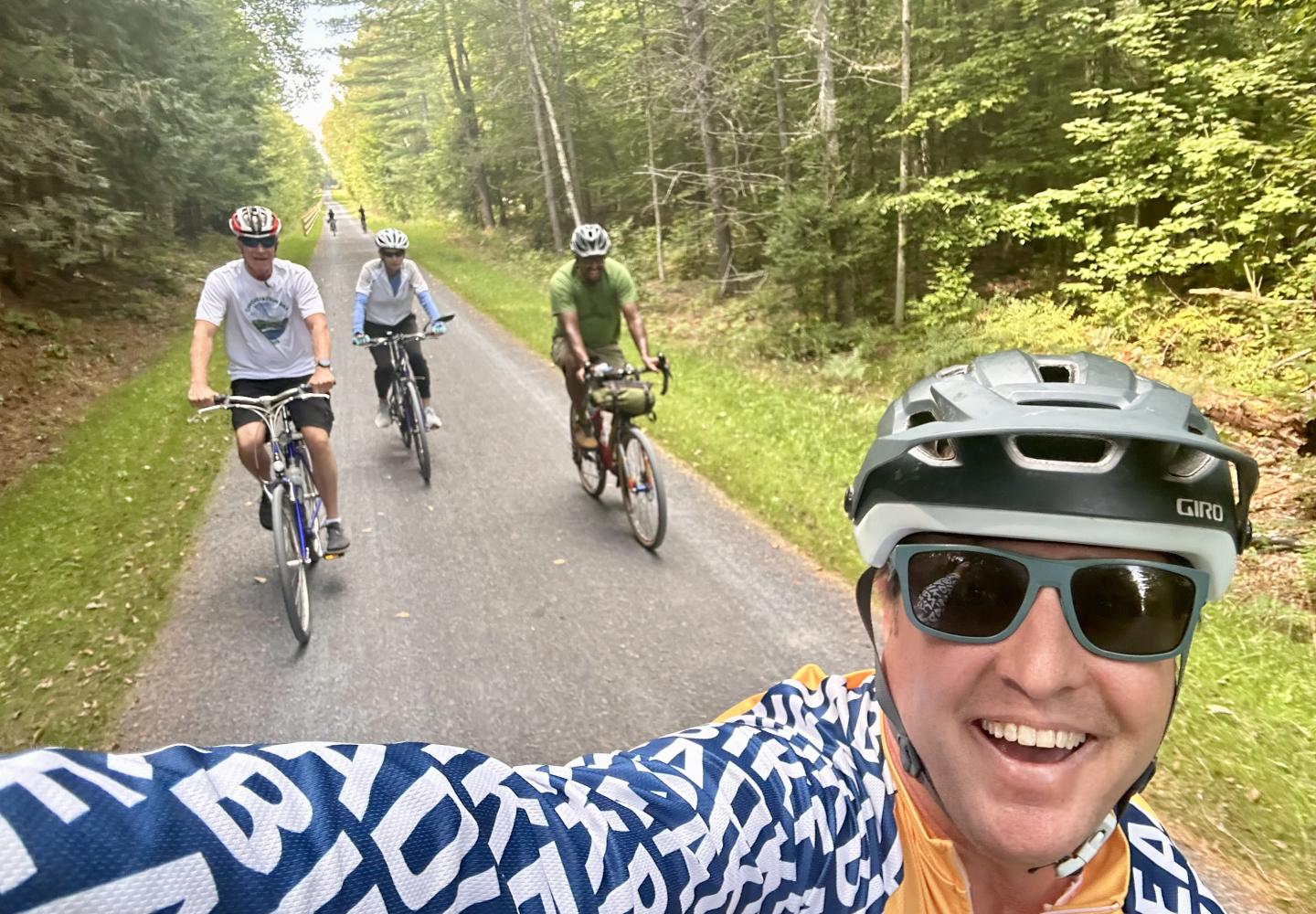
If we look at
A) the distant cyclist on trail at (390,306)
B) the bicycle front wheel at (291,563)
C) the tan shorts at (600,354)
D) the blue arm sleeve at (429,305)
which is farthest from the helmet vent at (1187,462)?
the blue arm sleeve at (429,305)

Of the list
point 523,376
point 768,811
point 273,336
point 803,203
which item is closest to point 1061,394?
point 768,811

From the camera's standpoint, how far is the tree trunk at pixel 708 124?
14969mm

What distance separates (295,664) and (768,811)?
4.05m

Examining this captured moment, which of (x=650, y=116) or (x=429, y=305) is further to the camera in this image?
(x=650, y=116)

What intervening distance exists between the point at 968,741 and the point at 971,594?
9.6 inches

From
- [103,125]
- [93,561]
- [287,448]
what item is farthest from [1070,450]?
[103,125]

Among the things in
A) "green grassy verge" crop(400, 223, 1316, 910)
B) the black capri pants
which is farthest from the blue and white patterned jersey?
the black capri pants

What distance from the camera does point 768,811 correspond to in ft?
4.03

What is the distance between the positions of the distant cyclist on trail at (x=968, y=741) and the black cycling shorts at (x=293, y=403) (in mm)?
4318

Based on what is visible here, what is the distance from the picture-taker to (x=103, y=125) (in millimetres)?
12672

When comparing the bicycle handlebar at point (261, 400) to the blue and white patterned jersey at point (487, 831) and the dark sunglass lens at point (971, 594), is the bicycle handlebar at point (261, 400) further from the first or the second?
the dark sunglass lens at point (971, 594)

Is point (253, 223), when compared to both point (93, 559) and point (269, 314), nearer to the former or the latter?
point (269, 314)

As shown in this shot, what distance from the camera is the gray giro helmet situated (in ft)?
3.97

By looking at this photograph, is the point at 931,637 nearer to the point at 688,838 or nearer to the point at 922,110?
the point at 688,838
